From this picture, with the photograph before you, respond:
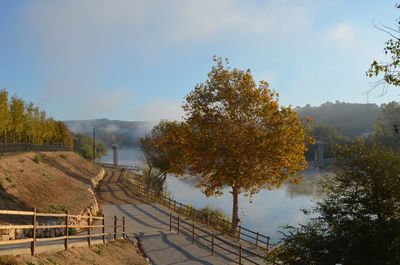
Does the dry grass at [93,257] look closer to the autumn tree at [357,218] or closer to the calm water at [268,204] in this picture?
the autumn tree at [357,218]

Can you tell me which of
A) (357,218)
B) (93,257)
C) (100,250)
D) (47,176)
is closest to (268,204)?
(47,176)

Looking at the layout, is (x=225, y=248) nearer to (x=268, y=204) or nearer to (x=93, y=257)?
(x=93, y=257)

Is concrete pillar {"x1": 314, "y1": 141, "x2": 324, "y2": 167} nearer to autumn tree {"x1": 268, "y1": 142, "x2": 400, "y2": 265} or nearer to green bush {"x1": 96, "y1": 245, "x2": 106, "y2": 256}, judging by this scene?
green bush {"x1": 96, "y1": 245, "x2": 106, "y2": 256}

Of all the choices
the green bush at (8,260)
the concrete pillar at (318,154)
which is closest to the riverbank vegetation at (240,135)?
the green bush at (8,260)

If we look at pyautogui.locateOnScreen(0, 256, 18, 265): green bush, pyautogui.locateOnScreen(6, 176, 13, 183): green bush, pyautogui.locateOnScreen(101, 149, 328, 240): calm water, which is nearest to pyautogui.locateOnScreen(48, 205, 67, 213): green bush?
pyautogui.locateOnScreen(6, 176, 13, 183): green bush

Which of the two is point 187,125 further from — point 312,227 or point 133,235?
point 312,227

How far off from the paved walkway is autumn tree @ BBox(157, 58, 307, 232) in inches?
234

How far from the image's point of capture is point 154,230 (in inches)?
1215

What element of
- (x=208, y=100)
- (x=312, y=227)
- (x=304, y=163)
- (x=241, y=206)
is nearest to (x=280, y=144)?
(x=304, y=163)

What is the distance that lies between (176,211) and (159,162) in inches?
889

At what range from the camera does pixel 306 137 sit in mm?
32969

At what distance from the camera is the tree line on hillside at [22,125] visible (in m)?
53.8

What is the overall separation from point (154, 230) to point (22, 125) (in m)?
41.8

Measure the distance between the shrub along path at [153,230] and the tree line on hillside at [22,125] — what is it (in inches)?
592
